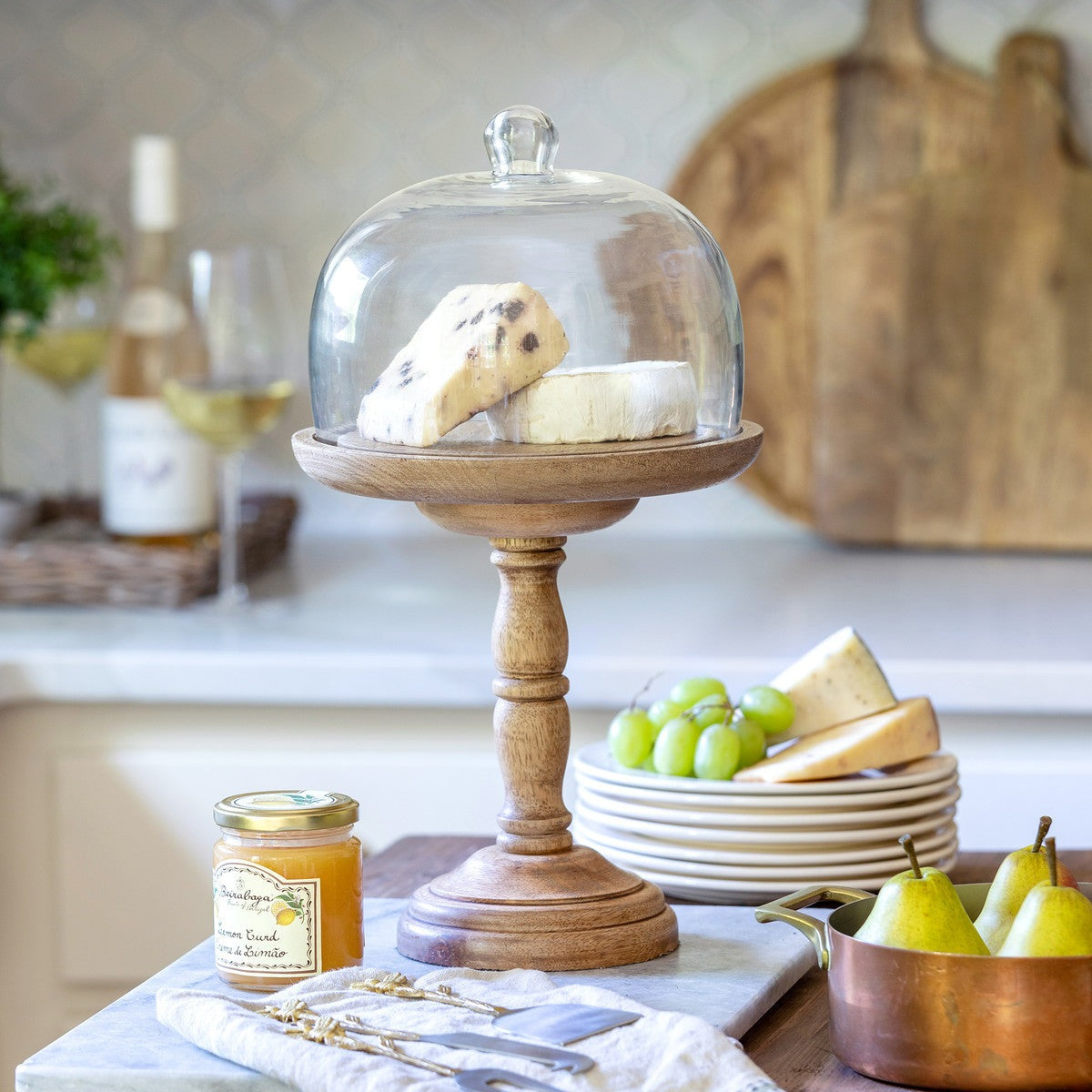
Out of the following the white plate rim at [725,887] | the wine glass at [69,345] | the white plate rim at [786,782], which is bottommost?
the white plate rim at [725,887]

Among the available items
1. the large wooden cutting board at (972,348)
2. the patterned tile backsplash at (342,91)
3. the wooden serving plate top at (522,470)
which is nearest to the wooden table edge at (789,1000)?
the wooden serving plate top at (522,470)

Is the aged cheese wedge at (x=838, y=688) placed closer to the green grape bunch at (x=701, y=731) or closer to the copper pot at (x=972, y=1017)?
the green grape bunch at (x=701, y=731)

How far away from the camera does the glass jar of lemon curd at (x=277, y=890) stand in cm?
74

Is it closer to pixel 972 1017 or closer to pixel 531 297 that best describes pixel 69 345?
pixel 531 297

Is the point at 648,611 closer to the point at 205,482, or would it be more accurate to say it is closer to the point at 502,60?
the point at 205,482

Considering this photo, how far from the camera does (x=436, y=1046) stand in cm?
65

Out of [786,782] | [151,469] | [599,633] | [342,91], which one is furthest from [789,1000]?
[342,91]

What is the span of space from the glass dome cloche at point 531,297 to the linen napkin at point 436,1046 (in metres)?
0.24

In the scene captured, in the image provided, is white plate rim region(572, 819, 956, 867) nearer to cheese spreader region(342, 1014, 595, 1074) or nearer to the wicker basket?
cheese spreader region(342, 1014, 595, 1074)

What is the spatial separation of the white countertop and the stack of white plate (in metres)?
0.41

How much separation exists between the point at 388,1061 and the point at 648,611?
99 cm

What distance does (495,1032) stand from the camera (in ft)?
2.19

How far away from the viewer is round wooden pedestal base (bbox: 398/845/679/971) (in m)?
0.77

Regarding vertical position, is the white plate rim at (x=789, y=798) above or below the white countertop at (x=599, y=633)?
below
